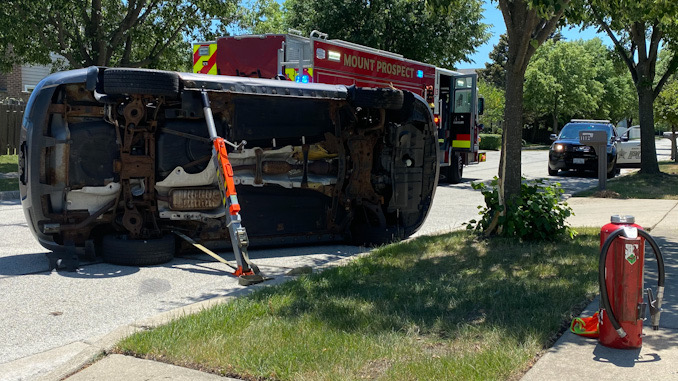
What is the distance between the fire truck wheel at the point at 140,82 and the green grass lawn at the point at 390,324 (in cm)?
232

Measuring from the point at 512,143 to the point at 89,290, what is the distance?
4987 millimetres

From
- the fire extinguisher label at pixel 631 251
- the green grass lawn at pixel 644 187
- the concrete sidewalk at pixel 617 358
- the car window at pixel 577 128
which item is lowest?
the concrete sidewalk at pixel 617 358

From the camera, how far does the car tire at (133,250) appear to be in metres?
7.18

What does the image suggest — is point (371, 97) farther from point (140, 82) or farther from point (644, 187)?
point (644, 187)

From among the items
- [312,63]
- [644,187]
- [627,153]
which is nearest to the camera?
[312,63]

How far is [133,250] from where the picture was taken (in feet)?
23.5

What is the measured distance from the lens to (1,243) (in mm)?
8555

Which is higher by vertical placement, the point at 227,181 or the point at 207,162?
the point at 207,162

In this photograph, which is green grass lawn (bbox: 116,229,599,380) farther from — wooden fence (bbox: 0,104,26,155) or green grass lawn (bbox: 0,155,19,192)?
wooden fence (bbox: 0,104,26,155)

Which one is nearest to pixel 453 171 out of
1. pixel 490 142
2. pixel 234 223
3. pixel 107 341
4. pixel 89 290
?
pixel 234 223

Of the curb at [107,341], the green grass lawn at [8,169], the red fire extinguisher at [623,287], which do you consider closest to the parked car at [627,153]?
the green grass lawn at [8,169]

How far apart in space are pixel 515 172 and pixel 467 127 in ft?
34.4

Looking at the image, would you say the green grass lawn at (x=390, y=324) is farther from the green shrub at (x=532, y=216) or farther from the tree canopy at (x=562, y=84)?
the tree canopy at (x=562, y=84)

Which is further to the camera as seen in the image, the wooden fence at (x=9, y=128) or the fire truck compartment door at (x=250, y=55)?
the wooden fence at (x=9, y=128)
